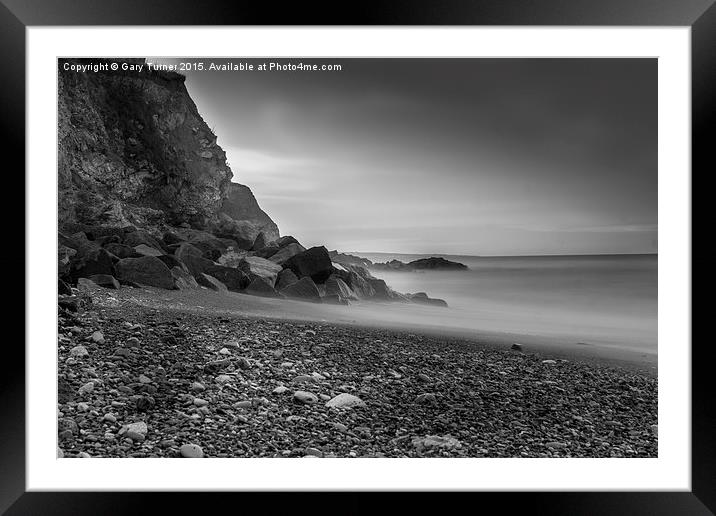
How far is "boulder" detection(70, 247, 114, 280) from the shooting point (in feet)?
6.97

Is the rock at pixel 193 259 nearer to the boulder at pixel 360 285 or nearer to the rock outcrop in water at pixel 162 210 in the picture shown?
the rock outcrop in water at pixel 162 210

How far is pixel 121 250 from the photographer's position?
226cm

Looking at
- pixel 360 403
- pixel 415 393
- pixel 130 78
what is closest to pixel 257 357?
pixel 360 403

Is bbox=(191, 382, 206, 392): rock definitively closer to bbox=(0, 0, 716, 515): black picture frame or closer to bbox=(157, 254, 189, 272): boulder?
bbox=(0, 0, 716, 515): black picture frame

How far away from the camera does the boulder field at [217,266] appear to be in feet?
7.18

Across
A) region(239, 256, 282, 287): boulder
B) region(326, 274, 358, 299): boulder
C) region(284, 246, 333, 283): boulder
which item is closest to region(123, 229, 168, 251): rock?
region(239, 256, 282, 287): boulder

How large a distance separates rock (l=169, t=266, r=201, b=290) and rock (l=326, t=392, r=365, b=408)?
930mm

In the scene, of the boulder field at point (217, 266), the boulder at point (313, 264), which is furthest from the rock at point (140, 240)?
the boulder at point (313, 264)

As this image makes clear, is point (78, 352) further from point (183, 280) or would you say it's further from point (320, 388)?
point (320, 388)

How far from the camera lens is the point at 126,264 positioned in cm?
223

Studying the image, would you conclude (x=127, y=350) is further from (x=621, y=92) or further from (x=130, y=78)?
(x=621, y=92)
